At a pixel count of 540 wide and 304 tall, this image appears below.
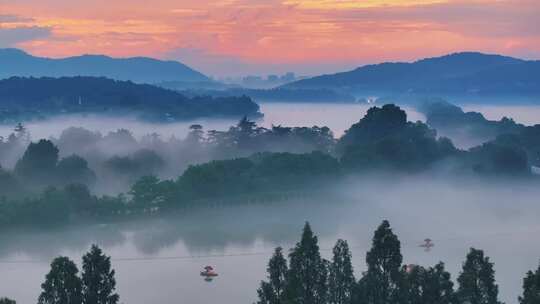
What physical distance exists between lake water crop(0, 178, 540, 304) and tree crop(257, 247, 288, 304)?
540 cm

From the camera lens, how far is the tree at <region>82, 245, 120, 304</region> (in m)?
11.1

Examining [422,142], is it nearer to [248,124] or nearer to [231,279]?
[248,124]

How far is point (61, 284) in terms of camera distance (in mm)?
10875

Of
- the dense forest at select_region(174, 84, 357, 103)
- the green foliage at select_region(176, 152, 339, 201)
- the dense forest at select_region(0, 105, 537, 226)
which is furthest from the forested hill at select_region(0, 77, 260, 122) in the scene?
the green foliage at select_region(176, 152, 339, 201)

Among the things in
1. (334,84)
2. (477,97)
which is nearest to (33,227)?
(477,97)

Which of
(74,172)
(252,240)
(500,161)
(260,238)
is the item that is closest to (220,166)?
(74,172)

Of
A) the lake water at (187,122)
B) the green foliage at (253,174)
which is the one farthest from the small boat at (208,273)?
the lake water at (187,122)

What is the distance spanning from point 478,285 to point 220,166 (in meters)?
19.5

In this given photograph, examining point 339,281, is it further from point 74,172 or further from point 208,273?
point 74,172

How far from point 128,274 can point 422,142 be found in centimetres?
2279

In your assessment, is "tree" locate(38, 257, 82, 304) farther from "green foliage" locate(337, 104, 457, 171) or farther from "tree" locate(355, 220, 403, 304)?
"green foliage" locate(337, 104, 457, 171)

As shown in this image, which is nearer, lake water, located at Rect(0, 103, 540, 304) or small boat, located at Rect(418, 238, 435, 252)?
lake water, located at Rect(0, 103, 540, 304)

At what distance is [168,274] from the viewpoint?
1934cm

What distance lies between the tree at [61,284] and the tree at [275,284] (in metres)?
2.49
